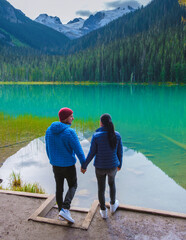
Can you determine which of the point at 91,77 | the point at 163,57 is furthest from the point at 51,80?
the point at 163,57

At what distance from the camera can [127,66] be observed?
11200cm

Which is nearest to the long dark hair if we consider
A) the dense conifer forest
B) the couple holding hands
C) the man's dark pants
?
the couple holding hands

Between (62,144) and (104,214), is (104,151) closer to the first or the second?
(62,144)

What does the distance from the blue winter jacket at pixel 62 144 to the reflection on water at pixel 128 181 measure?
10.1 ft

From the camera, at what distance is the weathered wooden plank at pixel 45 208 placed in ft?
15.4

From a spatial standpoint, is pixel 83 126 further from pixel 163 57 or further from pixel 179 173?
pixel 163 57

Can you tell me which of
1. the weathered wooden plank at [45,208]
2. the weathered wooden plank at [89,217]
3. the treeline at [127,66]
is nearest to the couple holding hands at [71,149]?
the weathered wooden plank at [89,217]

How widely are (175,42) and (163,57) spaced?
1300 cm

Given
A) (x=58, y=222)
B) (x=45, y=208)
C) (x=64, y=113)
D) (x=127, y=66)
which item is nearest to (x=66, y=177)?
(x=58, y=222)

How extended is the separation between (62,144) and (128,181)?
5.11 m

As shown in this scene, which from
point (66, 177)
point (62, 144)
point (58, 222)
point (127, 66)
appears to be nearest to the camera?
point (62, 144)

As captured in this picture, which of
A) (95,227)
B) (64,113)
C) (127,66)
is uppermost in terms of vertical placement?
(127,66)

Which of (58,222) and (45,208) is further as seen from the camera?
(45,208)

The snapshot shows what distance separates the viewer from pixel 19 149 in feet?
40.8
